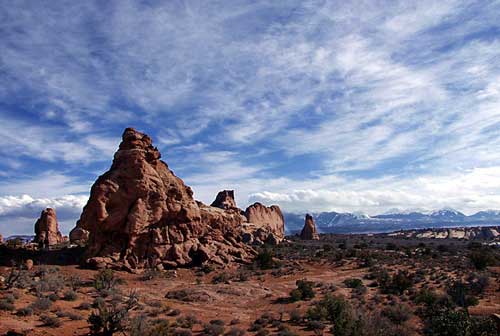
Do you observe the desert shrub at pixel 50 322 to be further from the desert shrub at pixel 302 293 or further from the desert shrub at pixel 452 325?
the desert shrub at pixel 452 325

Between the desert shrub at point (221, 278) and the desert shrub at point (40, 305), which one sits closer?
the desert shrub at point (40, 305)

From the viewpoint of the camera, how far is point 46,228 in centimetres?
5300

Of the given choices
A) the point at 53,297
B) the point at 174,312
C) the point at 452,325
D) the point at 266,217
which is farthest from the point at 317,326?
the point at 266,217

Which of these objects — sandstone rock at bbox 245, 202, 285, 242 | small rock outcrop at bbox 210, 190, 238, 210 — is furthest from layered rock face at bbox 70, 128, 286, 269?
sandstone rock at bbox 245, 202, 285, 242

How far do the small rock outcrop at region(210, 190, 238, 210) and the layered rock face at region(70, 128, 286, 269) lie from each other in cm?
4723

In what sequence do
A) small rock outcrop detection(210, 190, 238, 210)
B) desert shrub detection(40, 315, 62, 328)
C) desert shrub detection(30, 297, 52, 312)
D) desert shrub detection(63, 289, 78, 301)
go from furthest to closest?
small rock outcrop detection(210, 190, 238, 210) < desert shrub detection(63, 289, 78, 301) < desert shrub detection(30, 297, 52, 312) < desert shrub detection(40, 315, 62, 328)

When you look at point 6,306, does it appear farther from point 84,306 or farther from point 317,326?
point 317,326

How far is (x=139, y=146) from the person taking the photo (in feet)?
124

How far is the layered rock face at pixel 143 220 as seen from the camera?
111 feet

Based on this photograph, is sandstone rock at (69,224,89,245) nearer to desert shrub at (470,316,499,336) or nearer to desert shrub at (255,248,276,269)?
desert shrub at (255,248,276,269)

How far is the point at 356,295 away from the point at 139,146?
24.2 m

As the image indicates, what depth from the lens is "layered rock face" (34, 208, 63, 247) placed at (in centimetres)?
5225

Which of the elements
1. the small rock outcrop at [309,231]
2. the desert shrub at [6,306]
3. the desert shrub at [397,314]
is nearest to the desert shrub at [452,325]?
the desert shrub at [397,314]

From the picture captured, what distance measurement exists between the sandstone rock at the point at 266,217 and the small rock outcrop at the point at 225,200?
7.31 m
